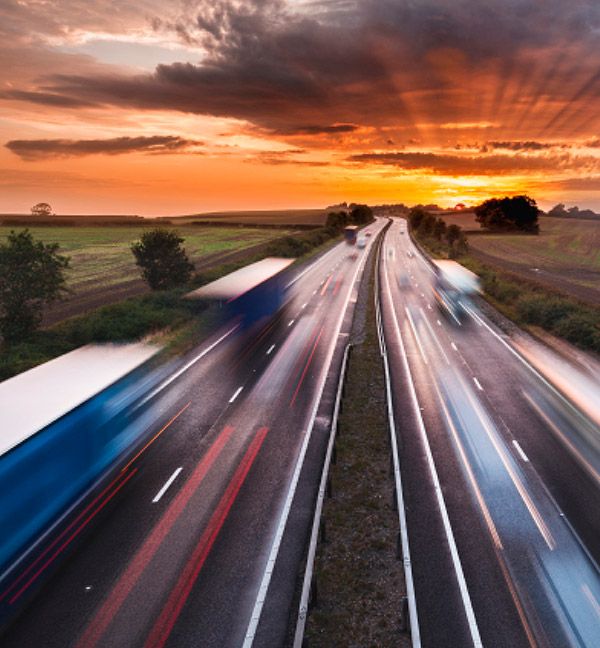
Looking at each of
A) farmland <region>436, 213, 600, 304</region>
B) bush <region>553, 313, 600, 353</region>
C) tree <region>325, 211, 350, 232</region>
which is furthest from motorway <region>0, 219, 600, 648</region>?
tree <region>325, 211, 350, 232</region>

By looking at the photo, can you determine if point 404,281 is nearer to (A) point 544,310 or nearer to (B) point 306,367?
(A) point 544,310

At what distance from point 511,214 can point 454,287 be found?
129 meters

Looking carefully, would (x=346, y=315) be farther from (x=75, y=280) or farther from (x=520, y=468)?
(x=75, y=280)

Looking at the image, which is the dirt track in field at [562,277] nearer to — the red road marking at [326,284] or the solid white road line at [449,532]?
the red road marking at [326,284]

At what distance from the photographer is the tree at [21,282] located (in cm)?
2862

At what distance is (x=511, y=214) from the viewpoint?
16762 centimetres

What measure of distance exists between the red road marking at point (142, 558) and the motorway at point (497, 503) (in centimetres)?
705

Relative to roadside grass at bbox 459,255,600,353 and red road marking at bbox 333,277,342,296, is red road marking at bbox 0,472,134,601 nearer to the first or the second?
roadside grass at bbox 459,255,600,353

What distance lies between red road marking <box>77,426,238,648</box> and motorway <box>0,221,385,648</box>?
0.03 m

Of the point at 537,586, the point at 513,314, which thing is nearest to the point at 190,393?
the point at 537,586

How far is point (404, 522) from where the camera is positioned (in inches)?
543

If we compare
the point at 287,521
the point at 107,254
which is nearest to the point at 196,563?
the point at 287,521

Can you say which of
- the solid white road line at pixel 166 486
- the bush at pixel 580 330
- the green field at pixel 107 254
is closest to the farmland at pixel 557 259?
the bush at pixel 580 330

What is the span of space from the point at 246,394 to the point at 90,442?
984 cm
